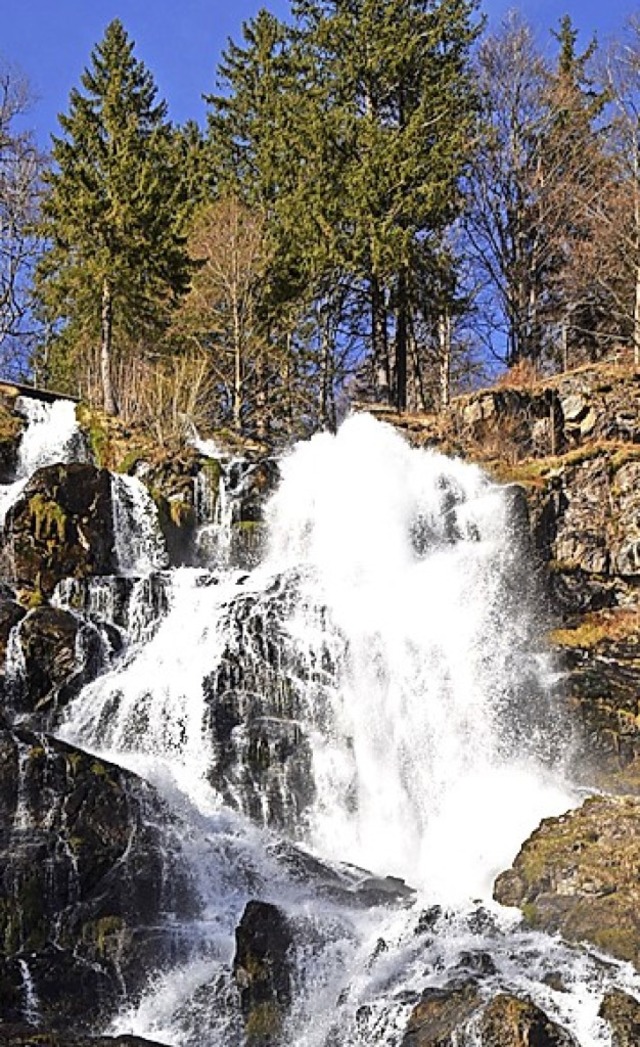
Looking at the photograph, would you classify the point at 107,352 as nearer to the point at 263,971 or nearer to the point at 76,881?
the point at 76,881

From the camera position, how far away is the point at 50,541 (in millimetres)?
16156

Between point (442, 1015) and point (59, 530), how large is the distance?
10.6 metres

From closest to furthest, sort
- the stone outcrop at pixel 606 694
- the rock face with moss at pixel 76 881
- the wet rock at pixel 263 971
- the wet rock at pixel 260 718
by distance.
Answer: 1. the wet rock at pixel 263 971
2. the rock face with moss at pixel 76 881
3. the wet rock at pixel 260 718
4. the stone outcrop at pixel 606 694

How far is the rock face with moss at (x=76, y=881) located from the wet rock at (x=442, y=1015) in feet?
9.02

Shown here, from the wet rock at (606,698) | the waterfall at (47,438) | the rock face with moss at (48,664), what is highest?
the waterfall at (47,438)

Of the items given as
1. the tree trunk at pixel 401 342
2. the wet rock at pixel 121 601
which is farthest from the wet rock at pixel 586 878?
the tree trunk at pixel 401 342

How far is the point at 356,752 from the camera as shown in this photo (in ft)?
44.6

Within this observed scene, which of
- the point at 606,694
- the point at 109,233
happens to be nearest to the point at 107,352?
the point at 109,233

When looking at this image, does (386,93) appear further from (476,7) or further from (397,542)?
(397,542)

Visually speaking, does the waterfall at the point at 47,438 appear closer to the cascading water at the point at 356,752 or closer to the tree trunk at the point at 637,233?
the cascading water at the point at 356,752

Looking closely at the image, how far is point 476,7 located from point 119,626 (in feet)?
62.9

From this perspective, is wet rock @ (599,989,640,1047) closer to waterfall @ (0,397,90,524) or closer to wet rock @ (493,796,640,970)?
wet rock @ (493,796,640,970)

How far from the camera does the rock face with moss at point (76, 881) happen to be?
903 centimetres

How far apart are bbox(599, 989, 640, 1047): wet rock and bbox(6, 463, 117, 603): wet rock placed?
1036 centimetres
